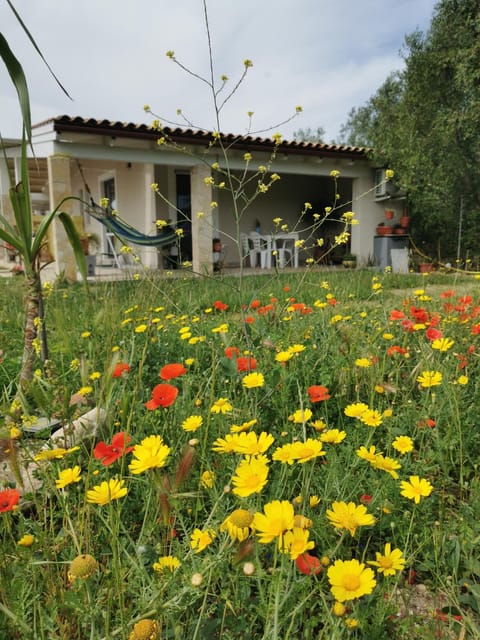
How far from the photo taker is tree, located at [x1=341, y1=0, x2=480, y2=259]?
29.9 ft

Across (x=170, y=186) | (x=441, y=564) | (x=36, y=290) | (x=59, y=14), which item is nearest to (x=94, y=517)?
(x=441, y=564)

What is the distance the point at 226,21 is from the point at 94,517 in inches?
71.1

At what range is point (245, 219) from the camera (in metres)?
11.8

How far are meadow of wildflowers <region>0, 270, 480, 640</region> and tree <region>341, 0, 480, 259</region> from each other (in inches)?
342

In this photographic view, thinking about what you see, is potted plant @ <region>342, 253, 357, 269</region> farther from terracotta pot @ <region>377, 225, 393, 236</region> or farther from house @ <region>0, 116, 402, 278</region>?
terracotta pot @ <region>377, 225, 393, 236</region>

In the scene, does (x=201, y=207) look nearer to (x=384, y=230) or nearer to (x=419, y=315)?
(x=384, y=230)

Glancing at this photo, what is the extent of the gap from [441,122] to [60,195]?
7.79 metres

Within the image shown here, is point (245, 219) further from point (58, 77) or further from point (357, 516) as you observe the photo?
point (357, 516)

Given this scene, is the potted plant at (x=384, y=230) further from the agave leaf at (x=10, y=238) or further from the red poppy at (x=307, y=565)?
the red poppy at (x=307, y=565)

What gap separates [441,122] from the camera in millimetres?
9375

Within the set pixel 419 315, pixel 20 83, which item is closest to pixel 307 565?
pixel 419 315

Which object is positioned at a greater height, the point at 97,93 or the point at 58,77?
the point at 97,93

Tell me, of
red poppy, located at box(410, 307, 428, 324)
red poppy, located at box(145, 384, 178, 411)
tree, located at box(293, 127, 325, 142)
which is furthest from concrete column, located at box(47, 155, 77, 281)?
tree, located at box(293, 127, 325, 142)

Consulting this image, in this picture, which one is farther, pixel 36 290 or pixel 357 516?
pixel 36 290
